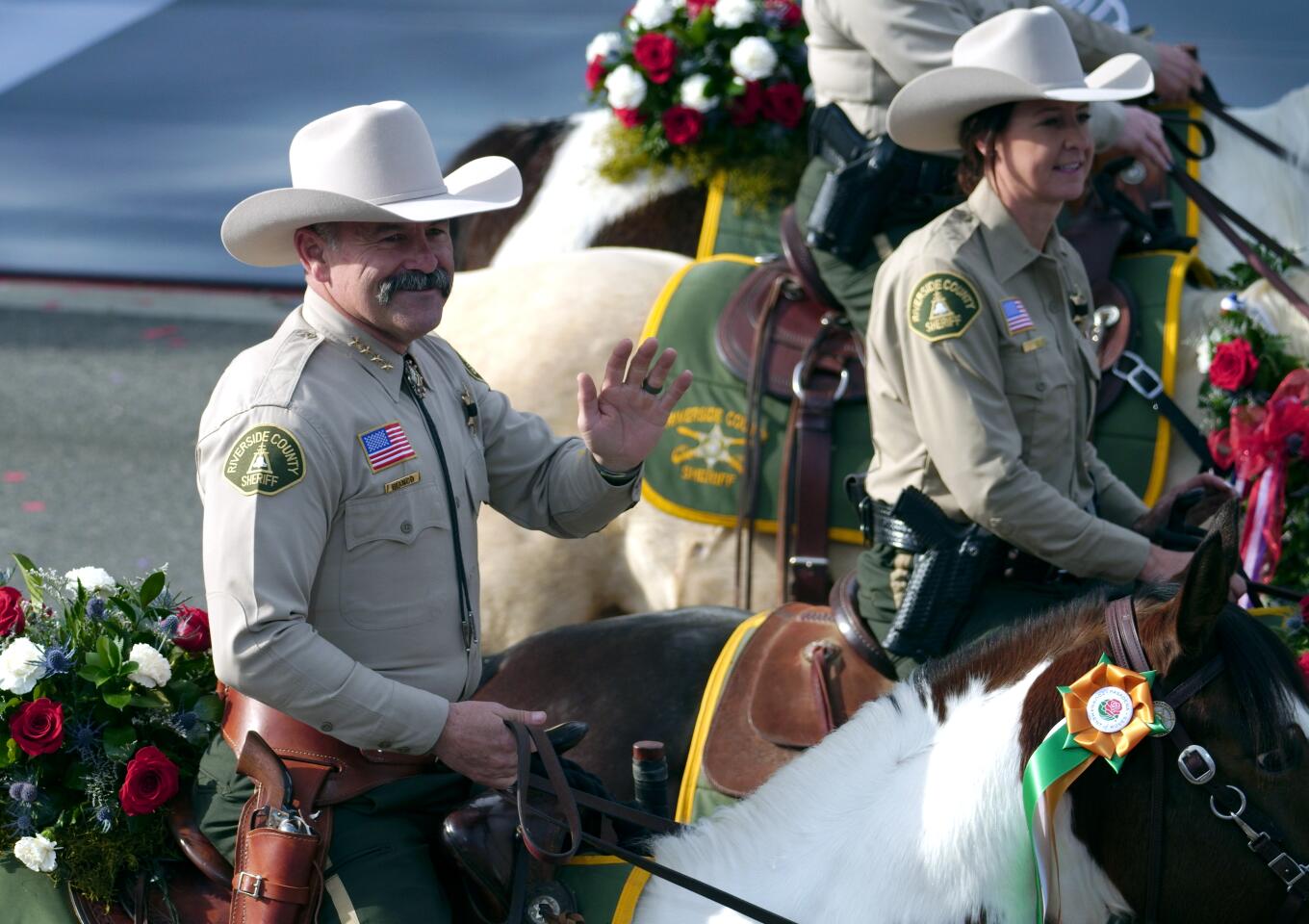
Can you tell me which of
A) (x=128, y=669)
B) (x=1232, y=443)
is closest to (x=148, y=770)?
(x=128, y=669)

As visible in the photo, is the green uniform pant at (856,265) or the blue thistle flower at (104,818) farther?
the green uniform pant at (856,265)

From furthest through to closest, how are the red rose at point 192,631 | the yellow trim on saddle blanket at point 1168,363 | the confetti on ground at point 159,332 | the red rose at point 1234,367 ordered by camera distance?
the confetti on ground at point 159,332
the yellow trim on saddle blanket at point 1168,363
the red rose at point 1234,367
the red rose at point 192,631

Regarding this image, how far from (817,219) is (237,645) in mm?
2574

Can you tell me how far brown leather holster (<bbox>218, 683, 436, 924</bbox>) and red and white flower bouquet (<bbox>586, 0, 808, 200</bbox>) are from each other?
3.67 metres

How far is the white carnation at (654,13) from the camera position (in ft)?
19.0

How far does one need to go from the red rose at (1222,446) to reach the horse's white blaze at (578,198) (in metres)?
2.50

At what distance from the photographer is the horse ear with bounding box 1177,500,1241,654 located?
5.75ft

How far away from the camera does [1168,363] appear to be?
13.5 ft

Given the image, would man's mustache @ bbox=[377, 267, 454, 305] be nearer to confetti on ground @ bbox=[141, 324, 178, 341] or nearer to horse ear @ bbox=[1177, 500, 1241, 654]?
horse ear @ bbox=[1177, 500, 1241, 654]

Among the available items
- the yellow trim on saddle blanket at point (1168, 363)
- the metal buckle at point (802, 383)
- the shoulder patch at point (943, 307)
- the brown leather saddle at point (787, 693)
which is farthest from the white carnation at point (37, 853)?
the yellow trim on saddle blanket at point (1168, 363)

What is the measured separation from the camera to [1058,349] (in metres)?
3.07

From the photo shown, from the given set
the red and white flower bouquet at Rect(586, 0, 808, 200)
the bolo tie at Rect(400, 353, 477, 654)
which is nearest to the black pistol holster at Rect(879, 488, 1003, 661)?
the bolo tie at Rect(400, 353, 477, 654)

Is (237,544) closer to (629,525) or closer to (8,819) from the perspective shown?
(8,819)

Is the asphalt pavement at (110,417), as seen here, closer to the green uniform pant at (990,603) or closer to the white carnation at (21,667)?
the green uniform pant at (990,603)
